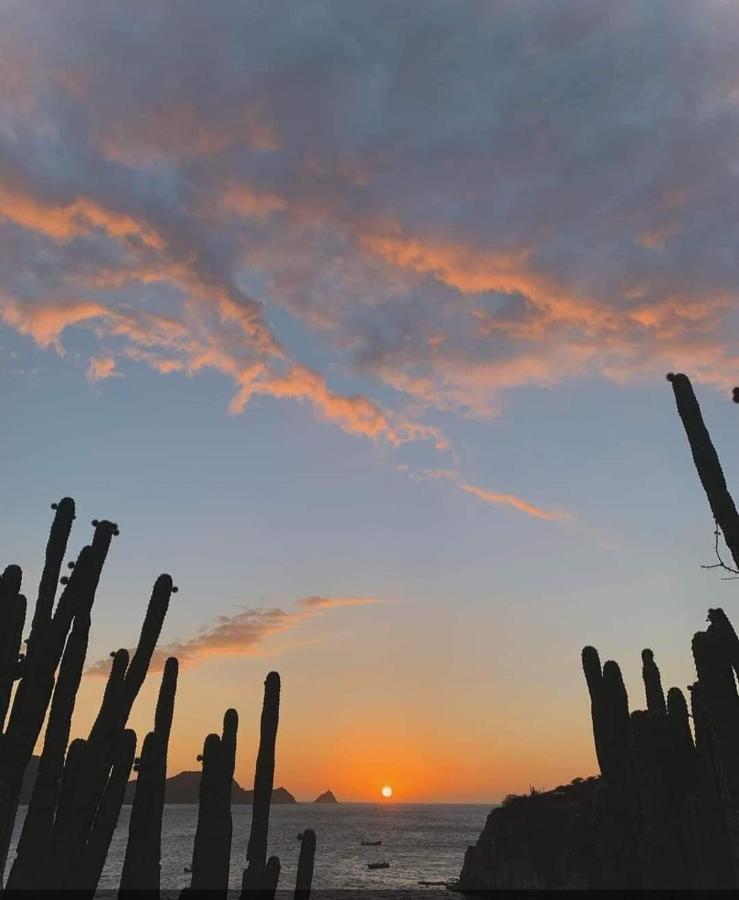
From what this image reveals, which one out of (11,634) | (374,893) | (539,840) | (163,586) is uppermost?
(163,586)

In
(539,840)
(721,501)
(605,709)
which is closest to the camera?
(721,501)

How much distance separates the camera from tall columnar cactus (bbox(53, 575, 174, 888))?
37.6 ft

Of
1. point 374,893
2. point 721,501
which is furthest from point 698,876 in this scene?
point 374,893

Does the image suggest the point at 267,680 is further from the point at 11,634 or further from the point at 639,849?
the point at 639,849

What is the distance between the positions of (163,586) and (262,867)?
5834 millimetres

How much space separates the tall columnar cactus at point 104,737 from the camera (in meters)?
11.5

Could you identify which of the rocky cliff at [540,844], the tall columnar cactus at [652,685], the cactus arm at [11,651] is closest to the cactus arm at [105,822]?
the cactus arm at [11,651]

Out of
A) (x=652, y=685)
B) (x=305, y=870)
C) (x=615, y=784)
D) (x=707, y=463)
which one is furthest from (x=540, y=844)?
(x=707, y=463)

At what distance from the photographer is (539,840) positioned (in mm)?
41719

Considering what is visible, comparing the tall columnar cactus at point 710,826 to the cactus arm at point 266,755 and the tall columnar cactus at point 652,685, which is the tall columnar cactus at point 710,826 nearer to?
the tall columnar cactus at point 652,685

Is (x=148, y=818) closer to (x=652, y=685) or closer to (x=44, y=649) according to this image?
(x=44, y=649)

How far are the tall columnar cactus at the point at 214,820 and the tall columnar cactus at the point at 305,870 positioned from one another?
2903 millimetres

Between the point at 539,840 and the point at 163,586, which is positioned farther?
the point at 539,840

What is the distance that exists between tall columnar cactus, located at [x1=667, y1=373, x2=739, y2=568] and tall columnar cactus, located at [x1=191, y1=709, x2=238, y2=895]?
9.54 meters
